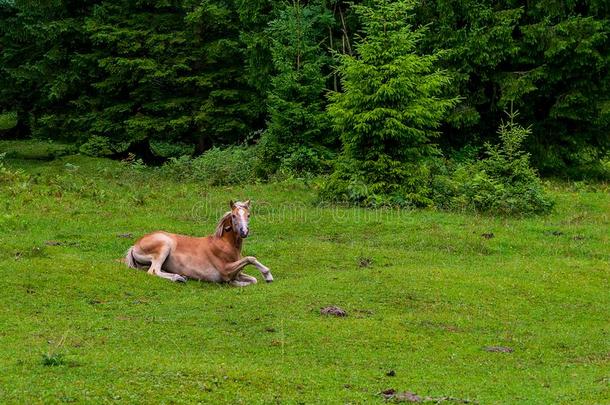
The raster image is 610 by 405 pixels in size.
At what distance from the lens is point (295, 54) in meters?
31.2

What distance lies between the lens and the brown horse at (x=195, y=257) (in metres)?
15.6

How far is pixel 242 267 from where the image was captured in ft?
51.3

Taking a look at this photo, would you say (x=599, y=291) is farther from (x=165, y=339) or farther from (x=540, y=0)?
(x=540, y=0)

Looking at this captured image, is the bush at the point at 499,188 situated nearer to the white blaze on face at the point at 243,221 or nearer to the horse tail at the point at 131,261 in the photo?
the white blaze on face at the point at 243,221

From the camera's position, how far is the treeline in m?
25.5

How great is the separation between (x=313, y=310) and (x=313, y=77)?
18183 mm

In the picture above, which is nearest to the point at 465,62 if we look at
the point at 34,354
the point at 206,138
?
the point at 206,138

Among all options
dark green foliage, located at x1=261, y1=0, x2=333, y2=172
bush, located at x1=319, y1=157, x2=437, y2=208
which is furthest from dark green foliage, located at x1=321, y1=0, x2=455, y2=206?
dark green foliage, located at x1=261, y1=0, x2=333, y2=172

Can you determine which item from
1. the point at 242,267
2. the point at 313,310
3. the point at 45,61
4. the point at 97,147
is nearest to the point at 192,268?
the point at 242,267

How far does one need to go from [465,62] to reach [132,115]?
49.4ft

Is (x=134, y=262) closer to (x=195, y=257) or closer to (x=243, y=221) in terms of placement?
(x=195, y=257)

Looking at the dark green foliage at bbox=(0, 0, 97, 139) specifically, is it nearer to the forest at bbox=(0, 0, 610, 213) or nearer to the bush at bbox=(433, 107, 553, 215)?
the forest at bbox=(0, 0, 610, 213)

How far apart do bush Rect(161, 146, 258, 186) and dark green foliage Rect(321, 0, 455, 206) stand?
5.34m

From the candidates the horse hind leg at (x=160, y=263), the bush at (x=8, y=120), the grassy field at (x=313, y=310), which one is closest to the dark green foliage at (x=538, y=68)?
the grassy field at (x=313, y=310)
